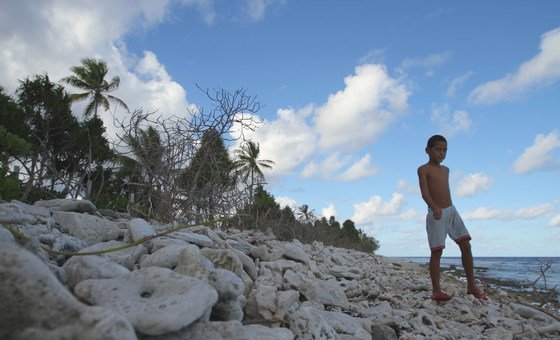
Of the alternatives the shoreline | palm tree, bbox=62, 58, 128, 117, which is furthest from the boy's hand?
palm tree, bbox=62, 58, 128, 117

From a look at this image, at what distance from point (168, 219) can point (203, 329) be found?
138 inches

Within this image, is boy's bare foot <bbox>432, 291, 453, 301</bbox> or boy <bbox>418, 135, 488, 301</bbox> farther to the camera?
boy <bbox>418, 135, 488, 301</bbox>

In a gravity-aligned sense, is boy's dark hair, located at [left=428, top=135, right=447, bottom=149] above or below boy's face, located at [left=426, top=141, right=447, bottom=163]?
above

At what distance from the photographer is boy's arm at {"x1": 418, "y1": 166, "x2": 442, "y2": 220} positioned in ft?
15.0

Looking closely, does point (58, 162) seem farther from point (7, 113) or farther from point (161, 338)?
point (161, 338)

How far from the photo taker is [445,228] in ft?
15.2

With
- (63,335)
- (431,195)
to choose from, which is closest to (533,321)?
(431,195)

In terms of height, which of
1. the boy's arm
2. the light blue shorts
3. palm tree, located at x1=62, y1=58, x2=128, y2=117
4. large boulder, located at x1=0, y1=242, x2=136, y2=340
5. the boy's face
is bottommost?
large boulder, located at x1=0, y1=242, x2=136, y2=340

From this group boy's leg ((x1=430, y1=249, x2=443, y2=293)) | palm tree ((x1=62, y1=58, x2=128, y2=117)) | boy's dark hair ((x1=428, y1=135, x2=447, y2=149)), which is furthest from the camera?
palm tree ((x1=62, y1=58, x2=128, y2=117))

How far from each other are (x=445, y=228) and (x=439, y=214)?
0.21 m

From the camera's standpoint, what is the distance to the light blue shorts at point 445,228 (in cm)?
459

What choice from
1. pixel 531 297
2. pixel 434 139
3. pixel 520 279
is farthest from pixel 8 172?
pixel 520 279

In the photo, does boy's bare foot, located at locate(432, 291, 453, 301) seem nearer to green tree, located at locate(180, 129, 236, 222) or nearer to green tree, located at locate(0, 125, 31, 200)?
green tree, located at locate(180, 129, 236, 222)

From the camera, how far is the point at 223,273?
219 centimetres
